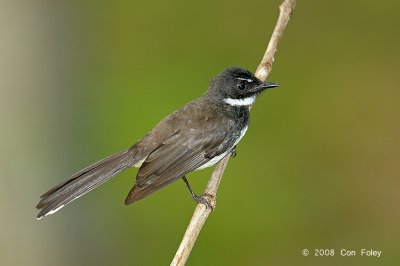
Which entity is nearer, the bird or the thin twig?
the thin twig

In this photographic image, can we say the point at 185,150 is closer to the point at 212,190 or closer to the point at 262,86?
the point at 212,190

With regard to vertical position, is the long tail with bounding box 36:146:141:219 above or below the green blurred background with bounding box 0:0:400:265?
below

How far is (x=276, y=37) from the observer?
5.99 meters

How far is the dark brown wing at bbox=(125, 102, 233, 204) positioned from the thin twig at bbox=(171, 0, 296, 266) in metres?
0.19

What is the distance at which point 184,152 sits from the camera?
18.4 ft

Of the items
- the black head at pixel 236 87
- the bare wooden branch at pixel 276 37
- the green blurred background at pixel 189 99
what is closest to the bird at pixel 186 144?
the black head at pixel 236 87

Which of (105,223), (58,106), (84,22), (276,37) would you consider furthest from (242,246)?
(84,22)

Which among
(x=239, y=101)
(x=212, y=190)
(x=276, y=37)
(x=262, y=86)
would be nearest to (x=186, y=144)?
(x=212, y=190)

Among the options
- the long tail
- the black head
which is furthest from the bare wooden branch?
the long tail

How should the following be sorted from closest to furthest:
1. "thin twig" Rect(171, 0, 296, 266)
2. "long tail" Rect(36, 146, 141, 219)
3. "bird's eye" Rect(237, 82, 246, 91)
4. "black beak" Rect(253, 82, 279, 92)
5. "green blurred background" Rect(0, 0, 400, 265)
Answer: "thin twig" Rect(171, 0, 296, 266) < "long tail" Rect(36, 146, 141, 219) < "black beak" Rect(253, 82, 279, 92) < "bird's eye" Rect(237, 82, 246, 91) < "green blurred background" Rect(0, 0, 400, 265)

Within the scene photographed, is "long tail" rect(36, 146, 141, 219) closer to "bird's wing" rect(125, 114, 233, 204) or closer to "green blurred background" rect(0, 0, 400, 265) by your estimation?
"bird's wing" rect(125, 114, 233, 204)

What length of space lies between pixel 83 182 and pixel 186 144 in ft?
2.93

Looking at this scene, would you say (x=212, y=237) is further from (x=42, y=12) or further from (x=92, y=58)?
(x=42, y=12)

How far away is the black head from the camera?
5.92m
